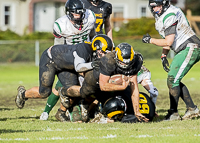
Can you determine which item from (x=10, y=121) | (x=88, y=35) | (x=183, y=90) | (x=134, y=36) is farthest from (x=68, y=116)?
(x=134, y=36)

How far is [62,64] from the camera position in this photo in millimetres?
6707

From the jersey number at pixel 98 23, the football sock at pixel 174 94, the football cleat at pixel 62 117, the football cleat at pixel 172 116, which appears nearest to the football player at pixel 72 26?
the football cleat at pixel 62 117

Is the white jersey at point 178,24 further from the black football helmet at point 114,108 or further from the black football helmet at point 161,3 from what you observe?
the black football helmet at point 114,108

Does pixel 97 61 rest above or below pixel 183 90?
above

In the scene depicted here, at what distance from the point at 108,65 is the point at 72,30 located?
1223mm

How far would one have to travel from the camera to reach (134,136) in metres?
5.07

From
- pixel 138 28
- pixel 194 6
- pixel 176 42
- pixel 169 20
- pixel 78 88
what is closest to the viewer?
pixel 169 20

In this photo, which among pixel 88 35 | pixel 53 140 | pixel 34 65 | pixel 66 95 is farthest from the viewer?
pixel 34 65

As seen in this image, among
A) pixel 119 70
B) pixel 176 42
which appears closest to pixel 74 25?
pixel 119 70

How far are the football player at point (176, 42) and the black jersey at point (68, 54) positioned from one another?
3.06 feet

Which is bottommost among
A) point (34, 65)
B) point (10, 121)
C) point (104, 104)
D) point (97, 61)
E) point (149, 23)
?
point (34, 65)

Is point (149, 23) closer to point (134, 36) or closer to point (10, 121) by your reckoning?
point (134, 36)

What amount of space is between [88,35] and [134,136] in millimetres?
2629

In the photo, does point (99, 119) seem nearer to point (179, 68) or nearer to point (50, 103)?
point (50, 103)
